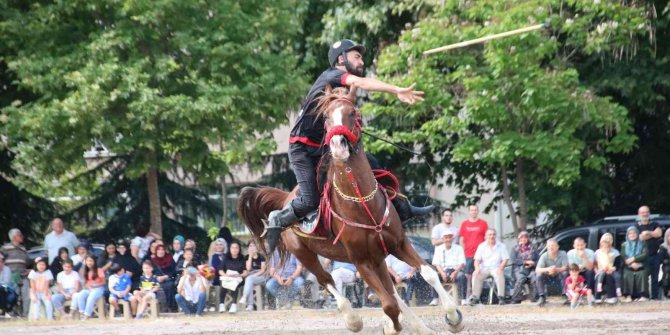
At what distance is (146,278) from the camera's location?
20938mm

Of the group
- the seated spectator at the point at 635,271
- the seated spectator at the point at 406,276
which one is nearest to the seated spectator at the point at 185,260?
the seated spectator at the point at 406,276

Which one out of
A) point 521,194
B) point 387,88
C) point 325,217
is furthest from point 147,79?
point 387,88

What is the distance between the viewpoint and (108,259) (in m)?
22.0

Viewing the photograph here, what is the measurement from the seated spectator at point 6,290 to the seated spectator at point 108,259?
1.66 metres

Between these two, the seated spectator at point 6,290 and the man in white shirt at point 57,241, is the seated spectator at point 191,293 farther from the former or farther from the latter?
the seated spectator at point 6,290

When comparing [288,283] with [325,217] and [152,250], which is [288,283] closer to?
[152,250]

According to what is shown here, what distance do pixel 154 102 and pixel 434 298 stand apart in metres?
→ 6.81

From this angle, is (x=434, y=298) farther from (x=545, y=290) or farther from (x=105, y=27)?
(x=105, y=27)

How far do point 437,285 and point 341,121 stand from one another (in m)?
2.15

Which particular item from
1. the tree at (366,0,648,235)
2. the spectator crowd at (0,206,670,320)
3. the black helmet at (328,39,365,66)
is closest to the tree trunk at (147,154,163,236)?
the spectator crowd at (0,206,670,320)

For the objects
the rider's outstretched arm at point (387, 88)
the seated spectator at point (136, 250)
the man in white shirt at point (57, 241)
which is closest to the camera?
the rider's outstretched arm at point (387, 88)

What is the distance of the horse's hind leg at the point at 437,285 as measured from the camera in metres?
12.5

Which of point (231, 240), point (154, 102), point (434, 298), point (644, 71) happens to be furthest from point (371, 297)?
point (644, 71)

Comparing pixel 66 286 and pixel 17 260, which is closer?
pixel 66 286
